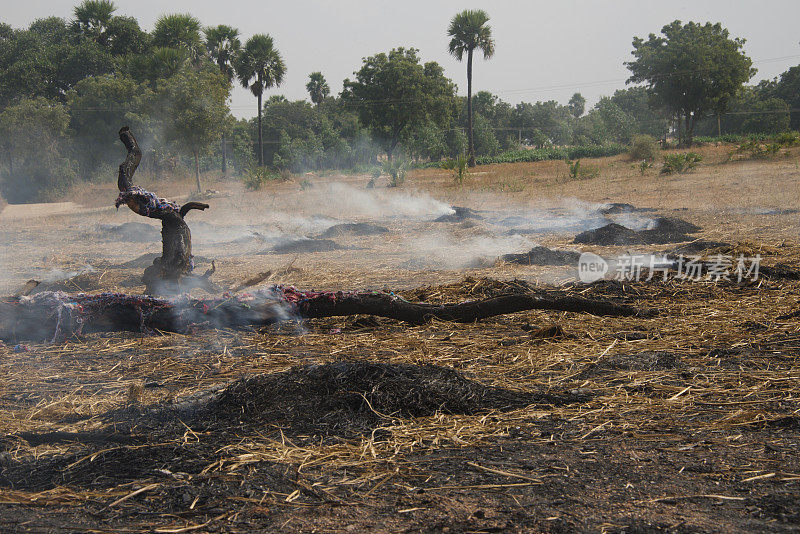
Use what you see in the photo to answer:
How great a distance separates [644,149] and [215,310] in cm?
2735

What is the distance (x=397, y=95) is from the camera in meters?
44.5

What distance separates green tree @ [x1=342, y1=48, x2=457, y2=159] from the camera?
4438 cm

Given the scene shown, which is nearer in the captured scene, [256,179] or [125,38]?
[256,179]

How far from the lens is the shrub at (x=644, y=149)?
28625 millimetres

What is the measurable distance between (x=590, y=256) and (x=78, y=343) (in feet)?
21.3

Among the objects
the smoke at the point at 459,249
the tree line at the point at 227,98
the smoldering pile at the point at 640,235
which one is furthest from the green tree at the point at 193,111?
the smoldering pile at the point at 640,235

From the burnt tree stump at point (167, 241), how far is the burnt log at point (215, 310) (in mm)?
1472

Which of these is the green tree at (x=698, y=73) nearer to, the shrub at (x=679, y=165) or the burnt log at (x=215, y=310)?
the shrub at (x=679, y=165)

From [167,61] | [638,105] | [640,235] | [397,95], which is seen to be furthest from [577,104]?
[640,235]

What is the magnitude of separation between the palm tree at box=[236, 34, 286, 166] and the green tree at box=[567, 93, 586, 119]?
85.5 m

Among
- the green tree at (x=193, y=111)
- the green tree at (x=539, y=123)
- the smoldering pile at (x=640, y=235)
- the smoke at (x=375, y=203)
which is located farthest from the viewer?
the green tree at (x=539, y=123)

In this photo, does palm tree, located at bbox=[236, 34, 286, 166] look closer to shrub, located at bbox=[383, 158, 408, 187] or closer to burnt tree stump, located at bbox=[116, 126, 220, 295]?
shrub, located at bbox=[383, 158, 408, 187]

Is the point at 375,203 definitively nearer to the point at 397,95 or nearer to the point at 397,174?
the point at 397,174

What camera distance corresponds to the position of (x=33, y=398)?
3.95 meters
